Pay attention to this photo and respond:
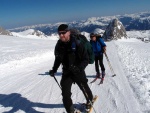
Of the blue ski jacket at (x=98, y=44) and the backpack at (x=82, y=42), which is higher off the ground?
the backpack at (x=82, y=42)

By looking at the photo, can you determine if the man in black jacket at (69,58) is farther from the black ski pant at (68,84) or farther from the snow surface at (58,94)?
the snow surface at (58,94)

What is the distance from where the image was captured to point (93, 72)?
15.1m

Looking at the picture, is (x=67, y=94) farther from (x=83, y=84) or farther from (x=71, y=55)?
(x=71, y=55)

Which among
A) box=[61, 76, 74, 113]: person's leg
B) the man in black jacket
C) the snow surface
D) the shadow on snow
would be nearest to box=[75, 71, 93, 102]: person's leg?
the man in black jacket

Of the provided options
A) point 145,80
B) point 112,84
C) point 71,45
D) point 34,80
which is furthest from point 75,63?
point 34,80

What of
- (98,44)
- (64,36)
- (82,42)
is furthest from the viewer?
(98,44)

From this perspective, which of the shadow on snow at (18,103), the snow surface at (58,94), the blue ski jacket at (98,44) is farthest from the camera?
the blue ski jacket at (98,44)

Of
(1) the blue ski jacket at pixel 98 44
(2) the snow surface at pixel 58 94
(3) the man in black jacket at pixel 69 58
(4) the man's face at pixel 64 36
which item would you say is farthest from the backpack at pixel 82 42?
(1) the blue ski jacket at pixel 98 44

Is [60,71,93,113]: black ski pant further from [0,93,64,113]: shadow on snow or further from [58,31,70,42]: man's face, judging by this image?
[0,93,64,113]: shadow on snow

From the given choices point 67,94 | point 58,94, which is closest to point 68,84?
point 67,94

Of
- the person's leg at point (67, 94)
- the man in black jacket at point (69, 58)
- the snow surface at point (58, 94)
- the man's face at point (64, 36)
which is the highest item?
the man's face at point (64, 36)

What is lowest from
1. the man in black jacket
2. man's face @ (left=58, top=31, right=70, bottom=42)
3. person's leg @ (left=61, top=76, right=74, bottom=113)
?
person's leg @ (left=61, top=76, right=74, bottom=113)

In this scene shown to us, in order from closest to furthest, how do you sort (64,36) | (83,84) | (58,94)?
(64,36) < (83,84) < (58,94)

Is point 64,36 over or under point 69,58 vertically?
over
